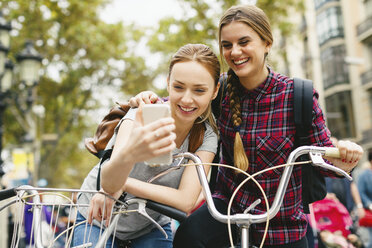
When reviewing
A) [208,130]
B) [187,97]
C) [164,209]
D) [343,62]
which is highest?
[343,62]

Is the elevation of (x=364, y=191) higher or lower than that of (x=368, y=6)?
lower

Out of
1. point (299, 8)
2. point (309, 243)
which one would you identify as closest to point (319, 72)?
point (299, 8)

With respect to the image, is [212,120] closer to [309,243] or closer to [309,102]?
[309,102]

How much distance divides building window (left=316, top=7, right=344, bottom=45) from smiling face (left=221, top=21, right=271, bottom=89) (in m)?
25.2

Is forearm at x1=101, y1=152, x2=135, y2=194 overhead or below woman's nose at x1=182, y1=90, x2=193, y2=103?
below

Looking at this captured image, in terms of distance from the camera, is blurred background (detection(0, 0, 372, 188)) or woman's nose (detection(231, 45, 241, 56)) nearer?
woman's nose (detection(231, 45, 241, 56))

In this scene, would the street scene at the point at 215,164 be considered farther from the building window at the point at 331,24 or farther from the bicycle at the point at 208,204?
the building window at the point at 331,24

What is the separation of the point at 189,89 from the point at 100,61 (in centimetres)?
1541

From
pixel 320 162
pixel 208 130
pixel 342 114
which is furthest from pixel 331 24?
pixel 320 162

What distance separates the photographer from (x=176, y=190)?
2176mm

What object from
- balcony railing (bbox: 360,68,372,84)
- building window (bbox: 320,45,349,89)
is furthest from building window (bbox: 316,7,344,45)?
balcony railing (bbox: 360,68,372,84)

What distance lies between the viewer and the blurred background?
12.5m

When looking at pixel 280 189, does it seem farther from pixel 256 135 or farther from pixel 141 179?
pixel 141 179

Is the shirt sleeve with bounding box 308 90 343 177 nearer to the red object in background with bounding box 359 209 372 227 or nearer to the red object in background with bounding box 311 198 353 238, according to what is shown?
the red object in background with bounding box 311 198 353 238
